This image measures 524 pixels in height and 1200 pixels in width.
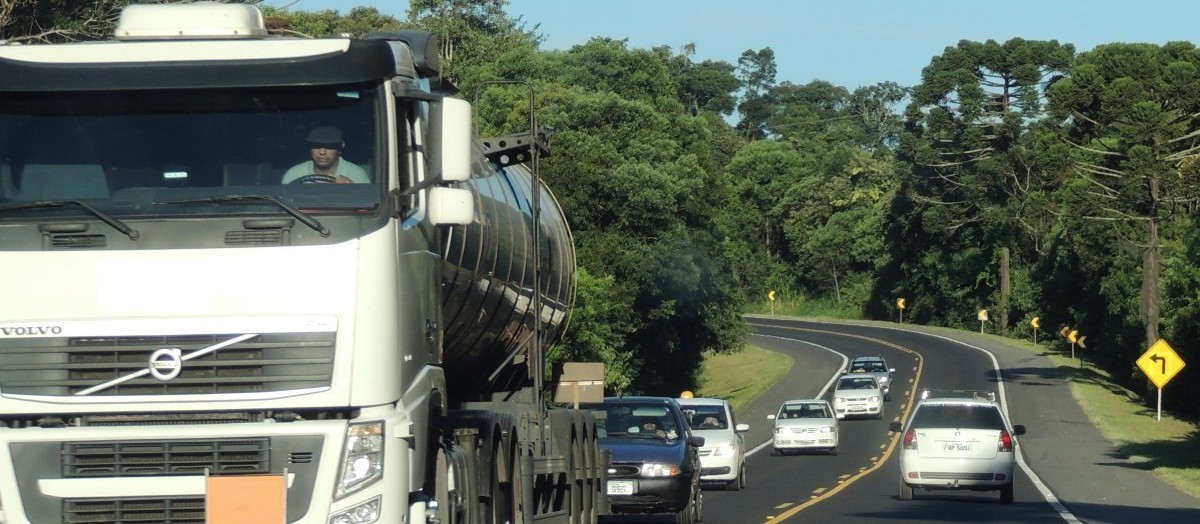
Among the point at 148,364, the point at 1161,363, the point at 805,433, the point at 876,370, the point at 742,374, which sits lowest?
the point at 742,374

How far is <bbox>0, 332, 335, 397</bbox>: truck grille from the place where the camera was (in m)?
7.97

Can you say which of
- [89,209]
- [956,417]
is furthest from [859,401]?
[89,209]

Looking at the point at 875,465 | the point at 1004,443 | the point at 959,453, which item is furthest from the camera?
the point at 875,465

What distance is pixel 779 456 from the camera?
41438 mm

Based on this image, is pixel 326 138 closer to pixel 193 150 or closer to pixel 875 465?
pixel 193 150

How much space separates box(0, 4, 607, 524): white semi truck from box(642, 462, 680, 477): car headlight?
10.5 metres

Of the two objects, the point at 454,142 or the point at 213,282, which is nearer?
Answer: the point at 213,282

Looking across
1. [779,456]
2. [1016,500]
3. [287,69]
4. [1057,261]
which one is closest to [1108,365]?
[1057,261]

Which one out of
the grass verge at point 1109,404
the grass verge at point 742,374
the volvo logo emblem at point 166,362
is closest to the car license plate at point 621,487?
the volvo logo emblem at point 166,362

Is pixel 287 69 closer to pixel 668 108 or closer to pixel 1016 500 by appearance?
pixel 1016 500

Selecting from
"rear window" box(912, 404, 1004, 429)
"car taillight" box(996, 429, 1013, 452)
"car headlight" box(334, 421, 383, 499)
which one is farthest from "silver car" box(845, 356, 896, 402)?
"car headlight" box(334, 421, 383, 499)

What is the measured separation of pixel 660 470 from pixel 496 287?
7534mm

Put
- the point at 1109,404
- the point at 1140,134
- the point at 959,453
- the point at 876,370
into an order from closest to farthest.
A: 1. the point at 959,453
2. the point at 1140,134
3. the point at 1109,404
4. the point at 876,370

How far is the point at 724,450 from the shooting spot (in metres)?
26.9
